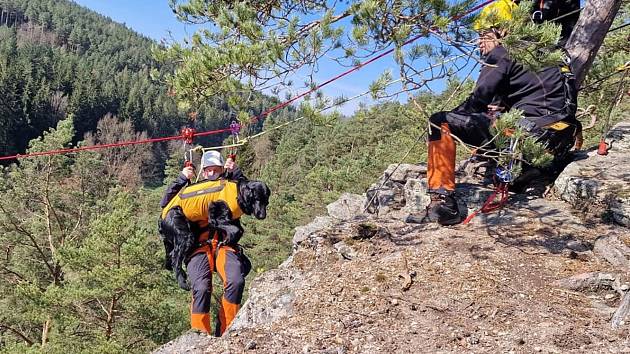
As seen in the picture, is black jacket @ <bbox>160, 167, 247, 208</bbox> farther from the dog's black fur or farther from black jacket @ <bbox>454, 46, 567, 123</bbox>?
black jacket @ <bbox>454, 46, 567, 123</bbox>

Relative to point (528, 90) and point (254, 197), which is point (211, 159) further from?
point (528, 90)

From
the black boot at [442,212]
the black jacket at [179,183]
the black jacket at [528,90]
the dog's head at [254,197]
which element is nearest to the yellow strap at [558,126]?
the black jacket at [528,90]

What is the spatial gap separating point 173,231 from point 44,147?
14356 millimetres

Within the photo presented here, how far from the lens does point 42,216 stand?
661 inches

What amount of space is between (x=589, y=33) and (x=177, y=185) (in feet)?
15.8

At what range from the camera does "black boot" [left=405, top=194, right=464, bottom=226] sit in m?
4.48

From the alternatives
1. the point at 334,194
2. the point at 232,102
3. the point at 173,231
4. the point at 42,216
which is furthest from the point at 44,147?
the point at 232,102

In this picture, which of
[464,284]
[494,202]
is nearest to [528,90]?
[494,202]

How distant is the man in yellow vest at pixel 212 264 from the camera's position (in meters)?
4.19

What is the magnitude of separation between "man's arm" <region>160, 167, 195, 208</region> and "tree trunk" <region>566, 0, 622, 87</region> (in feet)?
14.6

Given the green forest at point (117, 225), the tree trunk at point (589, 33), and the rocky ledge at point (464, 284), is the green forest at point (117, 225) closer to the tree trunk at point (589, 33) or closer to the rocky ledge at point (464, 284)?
the tree trunk at point (589, 33)

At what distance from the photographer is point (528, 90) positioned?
436 centimetres

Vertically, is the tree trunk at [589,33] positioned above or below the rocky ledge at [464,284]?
above

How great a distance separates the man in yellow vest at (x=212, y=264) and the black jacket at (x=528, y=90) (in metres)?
2.63
